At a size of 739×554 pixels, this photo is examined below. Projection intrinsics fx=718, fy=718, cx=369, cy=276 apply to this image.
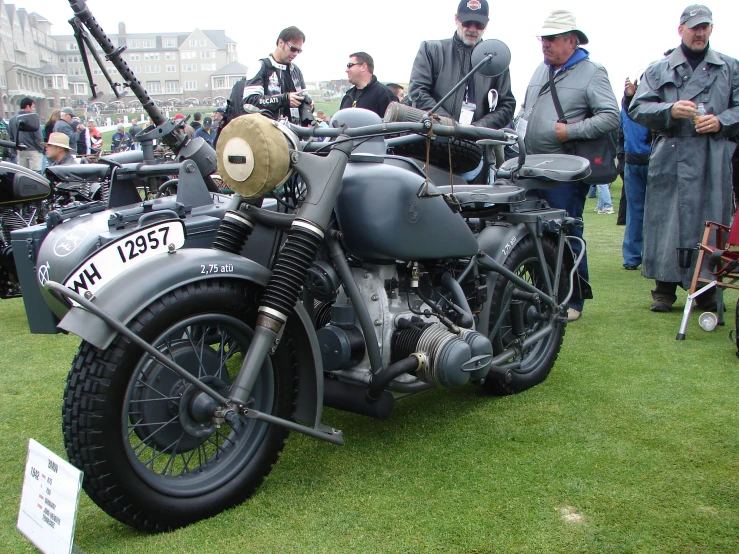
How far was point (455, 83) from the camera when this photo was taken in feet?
15.9

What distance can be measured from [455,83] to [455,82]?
0.01m

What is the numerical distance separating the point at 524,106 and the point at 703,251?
163cm

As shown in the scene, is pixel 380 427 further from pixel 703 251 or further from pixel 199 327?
pixel 703 251

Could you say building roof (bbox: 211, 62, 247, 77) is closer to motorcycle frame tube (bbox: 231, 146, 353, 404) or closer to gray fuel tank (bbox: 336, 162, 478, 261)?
gray fuel tank (bbox: 336, 162, 478, 261)

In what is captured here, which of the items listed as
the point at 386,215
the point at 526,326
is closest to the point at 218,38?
the point at 526,326

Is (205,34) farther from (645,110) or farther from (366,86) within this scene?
(645,110)

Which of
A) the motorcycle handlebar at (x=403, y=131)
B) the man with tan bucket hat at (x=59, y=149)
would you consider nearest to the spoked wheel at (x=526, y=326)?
the motorcycle handlebar at (x=403, y=131)

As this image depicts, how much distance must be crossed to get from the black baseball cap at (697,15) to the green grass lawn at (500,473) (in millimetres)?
2410

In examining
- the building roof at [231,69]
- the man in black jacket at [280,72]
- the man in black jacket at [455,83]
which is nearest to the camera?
the man in black jacket at [455,83]

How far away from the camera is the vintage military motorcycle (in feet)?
7.06

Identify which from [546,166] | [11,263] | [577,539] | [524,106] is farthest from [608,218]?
[577,539]

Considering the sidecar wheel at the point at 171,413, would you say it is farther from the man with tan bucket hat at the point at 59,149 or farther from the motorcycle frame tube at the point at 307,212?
the man with tan bucket hat at the point at 59,149

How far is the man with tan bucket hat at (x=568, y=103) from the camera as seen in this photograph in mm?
4910

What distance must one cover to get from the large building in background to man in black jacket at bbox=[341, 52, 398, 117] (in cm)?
7371
